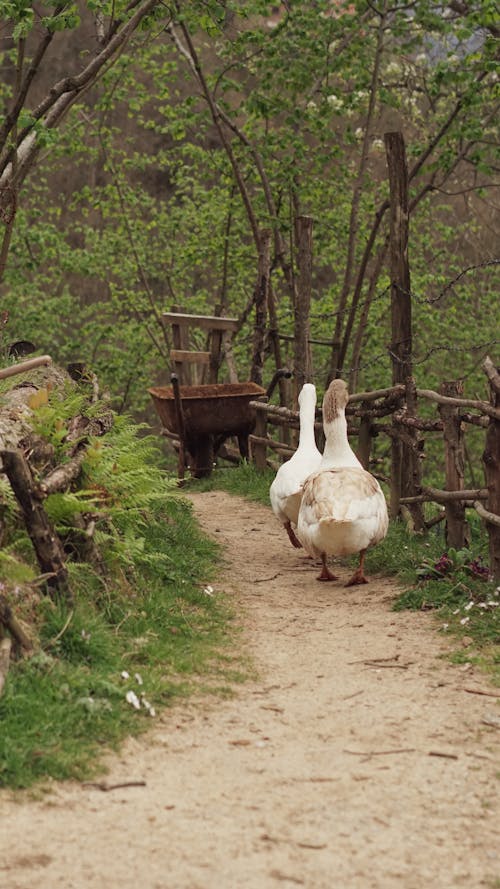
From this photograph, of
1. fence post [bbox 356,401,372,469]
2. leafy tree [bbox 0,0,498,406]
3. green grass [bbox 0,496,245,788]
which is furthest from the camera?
→ leafy tree [bbox 0,0,498,406]

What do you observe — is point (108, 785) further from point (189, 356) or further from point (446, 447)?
point (189, 356)

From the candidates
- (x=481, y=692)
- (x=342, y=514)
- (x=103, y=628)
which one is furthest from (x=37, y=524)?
(x=342, y=514)

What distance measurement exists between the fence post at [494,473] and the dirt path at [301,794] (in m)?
0.92

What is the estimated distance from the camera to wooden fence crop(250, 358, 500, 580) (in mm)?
7230

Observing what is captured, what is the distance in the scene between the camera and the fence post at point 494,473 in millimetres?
7156

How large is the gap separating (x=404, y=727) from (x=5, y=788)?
1.96m

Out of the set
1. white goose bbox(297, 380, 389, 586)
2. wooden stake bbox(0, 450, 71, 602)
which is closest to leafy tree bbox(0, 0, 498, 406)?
white goose bbox(297, 380, 389, 586)

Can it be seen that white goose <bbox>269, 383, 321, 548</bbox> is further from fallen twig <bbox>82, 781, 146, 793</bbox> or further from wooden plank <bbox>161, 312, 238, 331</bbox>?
wooden plank <bbox>161, 312, 238, 331</bbox>

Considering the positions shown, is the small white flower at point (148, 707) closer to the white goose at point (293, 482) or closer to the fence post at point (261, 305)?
the white goose at point (293, 482)

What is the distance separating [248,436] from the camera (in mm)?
13719

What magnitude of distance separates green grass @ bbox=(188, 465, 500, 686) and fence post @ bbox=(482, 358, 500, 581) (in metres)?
0.19

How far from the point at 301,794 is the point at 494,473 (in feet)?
11.2

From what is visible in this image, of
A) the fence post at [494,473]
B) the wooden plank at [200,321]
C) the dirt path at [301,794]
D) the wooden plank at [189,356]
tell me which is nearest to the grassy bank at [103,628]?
the dirt path at [301,794]

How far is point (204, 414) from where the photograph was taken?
43.7 ft
